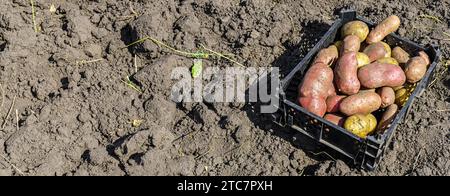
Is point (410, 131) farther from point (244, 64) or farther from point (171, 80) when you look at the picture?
point (171, 80)

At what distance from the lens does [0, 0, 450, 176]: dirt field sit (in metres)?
3.25

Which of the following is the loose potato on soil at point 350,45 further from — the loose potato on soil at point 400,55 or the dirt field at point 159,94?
the dirt field at point 159,94

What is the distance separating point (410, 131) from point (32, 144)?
2.43 meters

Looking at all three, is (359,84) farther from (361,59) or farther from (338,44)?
(338,44)

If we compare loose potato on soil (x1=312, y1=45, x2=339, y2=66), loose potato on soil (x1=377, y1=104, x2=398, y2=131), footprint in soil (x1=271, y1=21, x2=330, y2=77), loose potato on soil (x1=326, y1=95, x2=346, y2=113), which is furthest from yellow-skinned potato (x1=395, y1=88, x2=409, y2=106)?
footprint in soil (x1=271, y1=21, x2=330, y2=77)

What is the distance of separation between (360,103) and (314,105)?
283 millimetres

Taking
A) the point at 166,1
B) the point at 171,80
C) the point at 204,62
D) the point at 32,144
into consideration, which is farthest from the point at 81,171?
the point at 166,1

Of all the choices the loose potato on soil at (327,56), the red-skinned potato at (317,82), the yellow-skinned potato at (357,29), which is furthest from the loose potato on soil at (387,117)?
the yellow-skinned potato at (357,29)

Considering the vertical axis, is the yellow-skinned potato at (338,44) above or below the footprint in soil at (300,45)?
above

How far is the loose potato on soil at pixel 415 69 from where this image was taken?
3270 millimetres

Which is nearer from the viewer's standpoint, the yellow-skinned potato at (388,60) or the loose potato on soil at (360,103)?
the loose potato on soil at (360,103)

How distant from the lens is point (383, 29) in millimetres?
3518

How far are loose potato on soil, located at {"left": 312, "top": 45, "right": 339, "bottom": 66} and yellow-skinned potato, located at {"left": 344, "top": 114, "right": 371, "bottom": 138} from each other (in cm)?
45

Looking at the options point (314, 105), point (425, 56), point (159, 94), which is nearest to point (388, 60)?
point (425, 56)
